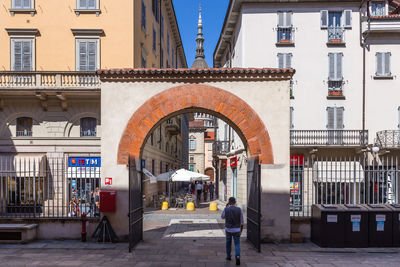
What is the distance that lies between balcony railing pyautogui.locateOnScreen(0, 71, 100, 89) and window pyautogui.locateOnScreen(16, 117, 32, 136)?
1.83 meters

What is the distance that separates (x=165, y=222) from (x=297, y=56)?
42.2 ft

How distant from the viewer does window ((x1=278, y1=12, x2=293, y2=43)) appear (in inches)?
789

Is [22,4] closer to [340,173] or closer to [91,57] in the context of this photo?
[91,57]

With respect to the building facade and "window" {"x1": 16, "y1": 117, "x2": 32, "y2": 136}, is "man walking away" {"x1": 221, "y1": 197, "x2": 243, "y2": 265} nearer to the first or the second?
the building facade

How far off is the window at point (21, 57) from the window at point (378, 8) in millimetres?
21847

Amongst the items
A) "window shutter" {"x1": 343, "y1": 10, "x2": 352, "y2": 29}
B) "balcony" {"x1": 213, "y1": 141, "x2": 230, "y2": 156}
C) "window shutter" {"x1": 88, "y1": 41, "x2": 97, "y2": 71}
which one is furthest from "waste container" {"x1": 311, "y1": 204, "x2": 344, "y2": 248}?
"balcony" {"x1": 213, "y1": 141, "x2": 230, "y2": 156}

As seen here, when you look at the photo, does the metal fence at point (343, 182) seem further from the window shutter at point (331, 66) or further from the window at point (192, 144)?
the window at point (192, 144)

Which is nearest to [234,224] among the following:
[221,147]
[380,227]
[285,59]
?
[380,227]

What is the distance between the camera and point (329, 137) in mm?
19719

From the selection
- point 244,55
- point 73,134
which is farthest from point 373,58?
point 73,134

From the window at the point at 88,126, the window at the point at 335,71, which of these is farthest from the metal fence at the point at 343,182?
the window at the point at 88,126

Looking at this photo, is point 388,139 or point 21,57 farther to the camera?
point 388,139

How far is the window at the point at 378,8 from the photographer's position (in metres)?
22.4

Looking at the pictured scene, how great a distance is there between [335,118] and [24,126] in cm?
1784
